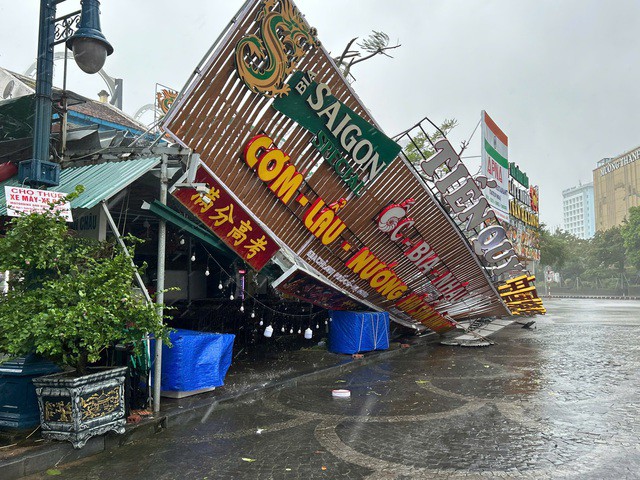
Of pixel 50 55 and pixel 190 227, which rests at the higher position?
pixel 50 55

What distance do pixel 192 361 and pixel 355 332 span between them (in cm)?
586

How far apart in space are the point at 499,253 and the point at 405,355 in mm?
4359

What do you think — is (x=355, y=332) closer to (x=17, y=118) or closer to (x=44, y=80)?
(x=17, y=118)

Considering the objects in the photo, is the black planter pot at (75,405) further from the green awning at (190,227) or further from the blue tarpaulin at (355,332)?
the blue tarpaulin at (355,332)

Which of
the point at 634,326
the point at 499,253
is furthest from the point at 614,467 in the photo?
the point at 634,326

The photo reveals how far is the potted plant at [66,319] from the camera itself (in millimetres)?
5672

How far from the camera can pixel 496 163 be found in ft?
85.1

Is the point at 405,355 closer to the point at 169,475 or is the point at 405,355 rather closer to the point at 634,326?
the point at 169,475

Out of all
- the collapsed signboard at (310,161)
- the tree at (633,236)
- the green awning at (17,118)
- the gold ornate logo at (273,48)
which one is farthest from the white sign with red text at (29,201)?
the tree at (633,236)

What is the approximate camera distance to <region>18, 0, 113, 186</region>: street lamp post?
6980mm

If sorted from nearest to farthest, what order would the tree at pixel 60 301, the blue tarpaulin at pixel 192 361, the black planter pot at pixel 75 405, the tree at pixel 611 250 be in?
1. the tree at pixel 60 301
2. the black planter pot at pixel 75 405
3. the blue tarpaulin at pixel 192 361
4. the tree at pixel 611 250

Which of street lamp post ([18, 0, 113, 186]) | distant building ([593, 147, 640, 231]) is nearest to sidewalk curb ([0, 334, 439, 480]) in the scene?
street lamp post ([18, 0, 113, 186])

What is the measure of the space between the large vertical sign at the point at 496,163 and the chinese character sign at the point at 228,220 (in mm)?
15914

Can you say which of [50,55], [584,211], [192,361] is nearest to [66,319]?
[192,361]
